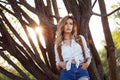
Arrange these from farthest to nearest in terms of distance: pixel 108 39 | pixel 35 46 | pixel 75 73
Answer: pixel 35 46 → pixel 108 39 → pixel 75 73

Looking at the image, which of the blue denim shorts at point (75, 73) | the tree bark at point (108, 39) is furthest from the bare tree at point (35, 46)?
the blue denim shorts at point (75, 73)

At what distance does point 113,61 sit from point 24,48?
59.7 inches

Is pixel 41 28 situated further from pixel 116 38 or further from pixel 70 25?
pixel 116 38

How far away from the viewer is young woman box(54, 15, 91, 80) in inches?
173

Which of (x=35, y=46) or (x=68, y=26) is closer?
(x=68, y=26)

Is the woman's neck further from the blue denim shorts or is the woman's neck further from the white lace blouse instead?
the blue denim shorts

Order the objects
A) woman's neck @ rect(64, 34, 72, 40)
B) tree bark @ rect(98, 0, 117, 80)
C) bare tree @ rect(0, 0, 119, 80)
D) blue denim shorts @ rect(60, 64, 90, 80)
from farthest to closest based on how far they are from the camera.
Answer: bare tree @ rect(0, 0, 119, 80) → tree bark @ rect(98, 0, 117, 80) → woman's neck @ rect(64, 34, 72, 40) → blue denim shorts @ rect(60, 64, 90, 80)

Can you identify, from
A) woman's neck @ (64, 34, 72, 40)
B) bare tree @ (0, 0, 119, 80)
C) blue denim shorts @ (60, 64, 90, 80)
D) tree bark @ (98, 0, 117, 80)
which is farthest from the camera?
bare tree @ (0, 0, 119, 80)

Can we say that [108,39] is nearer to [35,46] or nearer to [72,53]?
[35,46]

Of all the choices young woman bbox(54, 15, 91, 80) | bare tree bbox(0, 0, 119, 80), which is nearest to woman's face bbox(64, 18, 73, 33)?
young woman bbox(54, 15, 91, 80)

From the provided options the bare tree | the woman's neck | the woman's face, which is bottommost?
the bare tree

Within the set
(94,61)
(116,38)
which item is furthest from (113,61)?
(116,38)

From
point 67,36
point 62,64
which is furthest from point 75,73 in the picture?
point 67,36

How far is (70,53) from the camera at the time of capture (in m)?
4.42
